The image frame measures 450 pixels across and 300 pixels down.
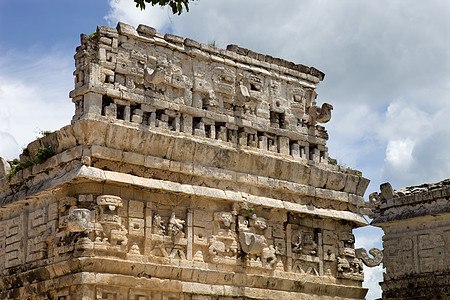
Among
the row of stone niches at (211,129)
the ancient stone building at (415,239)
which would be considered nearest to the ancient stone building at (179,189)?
the row of stone niches at (211,129)

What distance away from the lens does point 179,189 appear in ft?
54.0

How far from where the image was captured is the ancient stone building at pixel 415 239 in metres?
22.6

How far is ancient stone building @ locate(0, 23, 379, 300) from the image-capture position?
51.3 feet

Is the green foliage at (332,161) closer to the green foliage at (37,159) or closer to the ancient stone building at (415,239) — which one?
the ancient stone building at (415,239)

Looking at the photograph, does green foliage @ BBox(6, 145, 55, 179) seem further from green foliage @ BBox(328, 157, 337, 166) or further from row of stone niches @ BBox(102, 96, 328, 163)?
green foliage @ BBox(328, 157, 337, 166)

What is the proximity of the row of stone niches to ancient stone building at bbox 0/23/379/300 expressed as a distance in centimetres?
3

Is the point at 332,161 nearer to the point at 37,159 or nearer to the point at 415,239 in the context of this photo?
the point at 415,239

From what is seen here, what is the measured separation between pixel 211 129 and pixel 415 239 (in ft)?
28.4

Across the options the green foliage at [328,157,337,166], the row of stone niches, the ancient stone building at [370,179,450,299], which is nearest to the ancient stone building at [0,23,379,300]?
the row of stone niches

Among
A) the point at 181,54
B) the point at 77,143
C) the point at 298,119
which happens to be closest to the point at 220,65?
the point at 181,54

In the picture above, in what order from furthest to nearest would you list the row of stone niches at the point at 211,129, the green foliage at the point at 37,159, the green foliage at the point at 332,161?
the green foliage at the point at 332,161 < the green foliage at the point at 37,159 < the row of stone niches at the point at 211,129

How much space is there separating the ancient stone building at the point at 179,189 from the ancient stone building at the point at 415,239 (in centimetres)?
405

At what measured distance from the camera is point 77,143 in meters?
15.9

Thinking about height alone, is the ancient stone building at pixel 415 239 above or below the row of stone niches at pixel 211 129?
below
